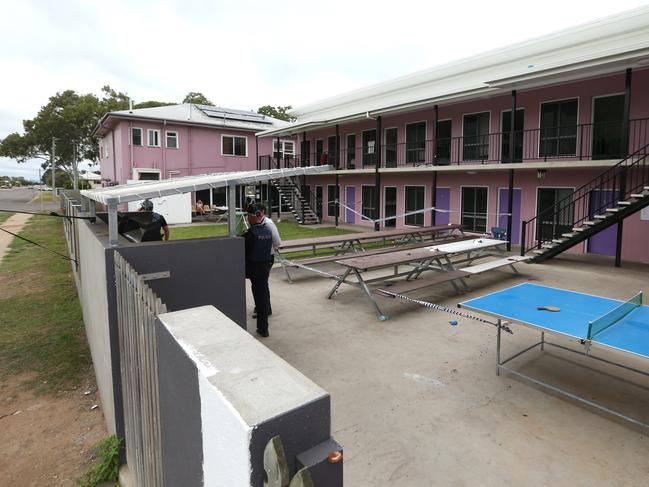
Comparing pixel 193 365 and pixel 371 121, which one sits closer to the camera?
pixel 193 365

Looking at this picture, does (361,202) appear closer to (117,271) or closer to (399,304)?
(399,304)

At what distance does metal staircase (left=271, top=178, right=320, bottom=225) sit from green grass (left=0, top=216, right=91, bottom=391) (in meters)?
13.0

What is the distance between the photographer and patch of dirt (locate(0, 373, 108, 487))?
3559mm

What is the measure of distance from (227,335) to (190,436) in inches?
16.7

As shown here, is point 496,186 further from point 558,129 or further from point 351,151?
point 351,151

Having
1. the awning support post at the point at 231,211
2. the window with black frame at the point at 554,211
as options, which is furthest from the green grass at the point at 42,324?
the window with black frame at the point at 554,211

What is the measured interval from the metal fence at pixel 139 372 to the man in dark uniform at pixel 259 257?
2.67 metres

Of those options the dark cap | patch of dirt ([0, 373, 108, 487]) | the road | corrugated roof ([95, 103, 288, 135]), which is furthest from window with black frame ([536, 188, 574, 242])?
the road

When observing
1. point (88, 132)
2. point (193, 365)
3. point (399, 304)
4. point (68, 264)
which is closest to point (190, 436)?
point (193, 365)

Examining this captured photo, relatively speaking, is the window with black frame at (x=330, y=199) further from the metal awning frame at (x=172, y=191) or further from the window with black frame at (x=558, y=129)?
the metal awning frame at (x=172, y=191)

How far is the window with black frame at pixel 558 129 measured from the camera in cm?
1388

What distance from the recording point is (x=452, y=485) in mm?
3148

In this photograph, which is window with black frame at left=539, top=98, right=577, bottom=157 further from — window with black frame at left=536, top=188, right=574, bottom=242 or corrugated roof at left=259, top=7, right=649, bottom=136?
corrugated roof at left=259, top=7, right=649, bottom=136

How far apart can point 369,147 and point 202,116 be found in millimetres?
12722
